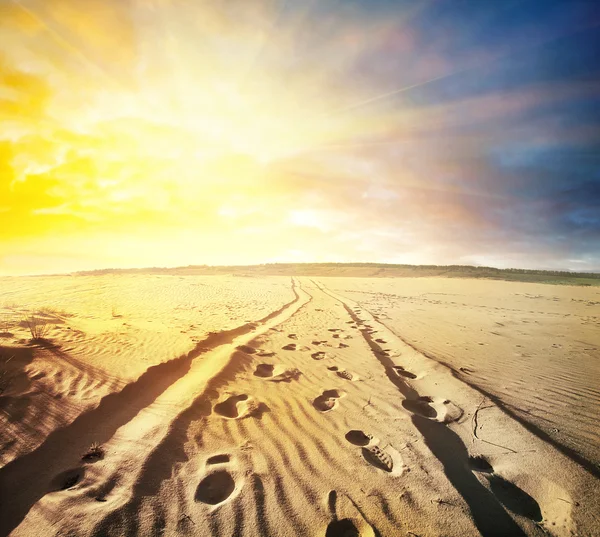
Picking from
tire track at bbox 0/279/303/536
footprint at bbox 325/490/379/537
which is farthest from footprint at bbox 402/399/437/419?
tire track at bbox 0/279/303/536

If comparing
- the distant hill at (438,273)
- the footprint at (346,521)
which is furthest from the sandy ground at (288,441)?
the distant hill at (438,273)

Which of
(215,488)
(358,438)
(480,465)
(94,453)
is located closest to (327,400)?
(358,438)

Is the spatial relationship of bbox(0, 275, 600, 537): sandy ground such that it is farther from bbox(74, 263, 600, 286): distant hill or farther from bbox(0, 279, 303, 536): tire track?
bbox(74, 263, 600, 286): distant hill

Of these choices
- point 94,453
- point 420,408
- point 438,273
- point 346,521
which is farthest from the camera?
point 438,273

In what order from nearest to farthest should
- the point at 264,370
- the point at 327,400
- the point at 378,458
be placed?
the point at 378,458, the point at 327,400, the point at 264,370

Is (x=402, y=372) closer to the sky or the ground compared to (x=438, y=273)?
closer to the ground

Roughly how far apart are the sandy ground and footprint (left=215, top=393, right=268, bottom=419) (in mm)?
31

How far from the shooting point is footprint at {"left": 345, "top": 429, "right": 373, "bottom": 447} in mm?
3318

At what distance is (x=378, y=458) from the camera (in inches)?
120

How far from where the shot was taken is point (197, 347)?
6746mm

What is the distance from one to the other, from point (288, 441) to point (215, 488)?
975 mm

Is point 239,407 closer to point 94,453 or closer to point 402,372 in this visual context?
point 94,453

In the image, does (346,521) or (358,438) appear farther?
(358,438)

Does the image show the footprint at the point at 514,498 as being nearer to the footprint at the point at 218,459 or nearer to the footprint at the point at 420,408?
the footprint at the point at 420,408
